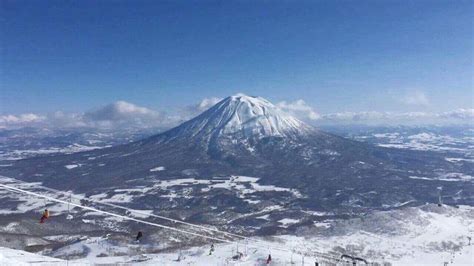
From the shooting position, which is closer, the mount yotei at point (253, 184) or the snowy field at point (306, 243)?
the snowy field at point (306, 243)

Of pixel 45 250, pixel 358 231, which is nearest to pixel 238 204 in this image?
pixel 358 231

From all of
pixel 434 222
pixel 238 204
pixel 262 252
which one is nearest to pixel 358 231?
pixel 434 222

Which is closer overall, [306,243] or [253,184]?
[306,243]

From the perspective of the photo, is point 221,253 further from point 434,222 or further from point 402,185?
point 402,185

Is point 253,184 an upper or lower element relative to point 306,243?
upper

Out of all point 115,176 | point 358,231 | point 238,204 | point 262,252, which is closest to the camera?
point 262,252

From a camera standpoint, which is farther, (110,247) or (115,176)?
(115,176)

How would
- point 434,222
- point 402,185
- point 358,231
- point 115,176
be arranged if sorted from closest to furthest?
point 358,231 → point 434,222 → point 402,185 → point 115,176

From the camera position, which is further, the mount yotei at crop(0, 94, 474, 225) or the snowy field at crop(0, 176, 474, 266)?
the mount yotei at crop(0, 94, 474, 225)

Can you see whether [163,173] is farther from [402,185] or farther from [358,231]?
[358,231]
